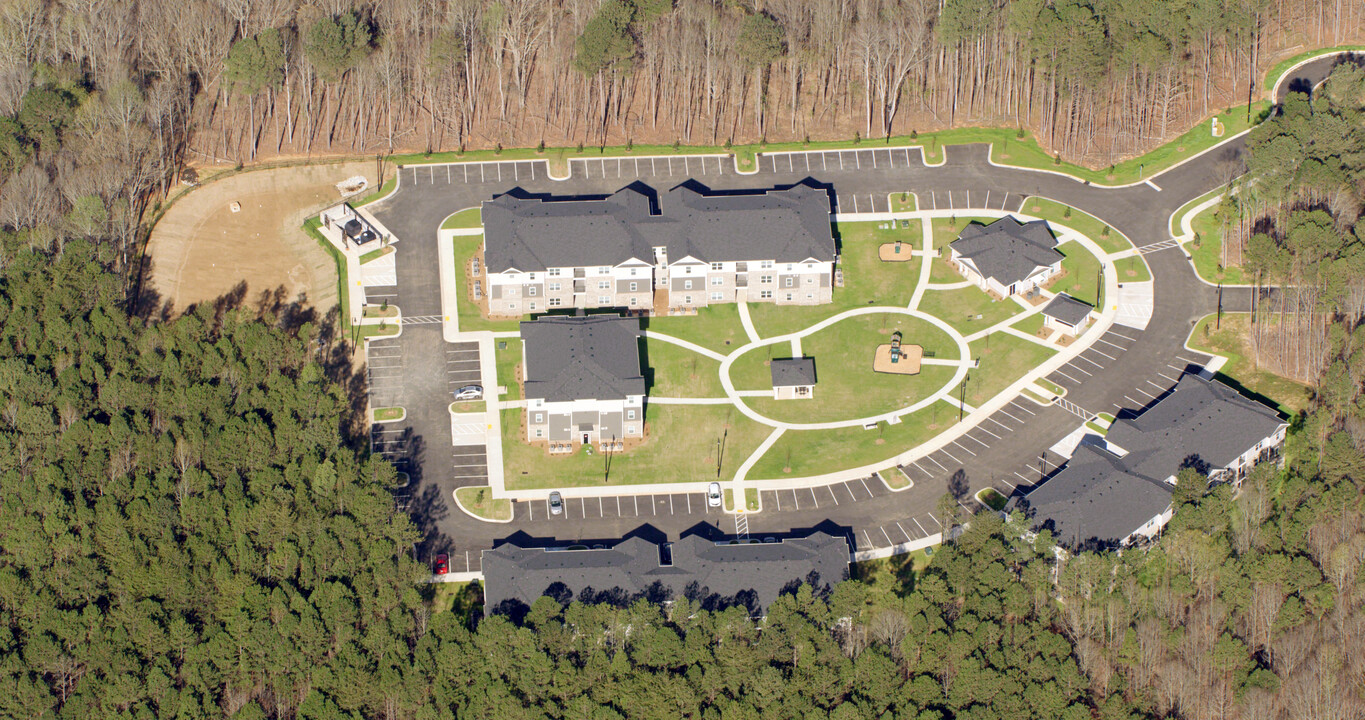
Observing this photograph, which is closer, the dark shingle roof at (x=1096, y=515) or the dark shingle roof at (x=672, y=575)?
the dark shingle roof at (x=672, y=575)

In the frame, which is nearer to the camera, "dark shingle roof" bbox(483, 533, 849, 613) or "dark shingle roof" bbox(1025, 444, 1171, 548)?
"dark shingle roof" bbox(483, 533, 849, 613)

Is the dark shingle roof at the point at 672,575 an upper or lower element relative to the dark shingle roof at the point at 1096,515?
lower

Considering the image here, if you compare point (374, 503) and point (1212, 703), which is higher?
point (374, 503)

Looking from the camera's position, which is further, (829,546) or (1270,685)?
(829,546)

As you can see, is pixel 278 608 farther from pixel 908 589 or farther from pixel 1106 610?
pixel 1106 610

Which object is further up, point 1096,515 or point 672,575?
point 1096,515

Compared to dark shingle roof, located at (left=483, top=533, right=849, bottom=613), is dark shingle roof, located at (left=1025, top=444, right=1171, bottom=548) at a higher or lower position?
higher

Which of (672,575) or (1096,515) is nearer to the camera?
(672,575)

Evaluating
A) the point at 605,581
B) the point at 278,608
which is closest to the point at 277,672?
the point at 278,608
